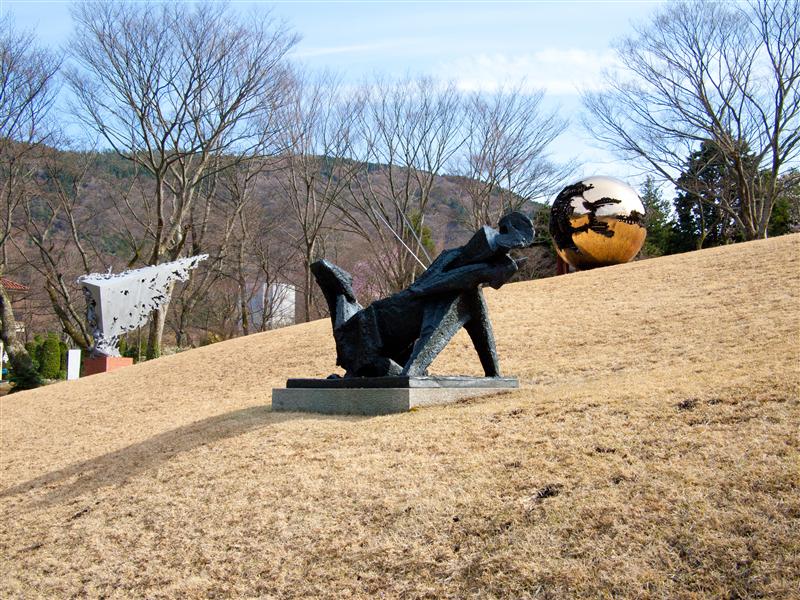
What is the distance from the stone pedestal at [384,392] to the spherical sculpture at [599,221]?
35.3ft

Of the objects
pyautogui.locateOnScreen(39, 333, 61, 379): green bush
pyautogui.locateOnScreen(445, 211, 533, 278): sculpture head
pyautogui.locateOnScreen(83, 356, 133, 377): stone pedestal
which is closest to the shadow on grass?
pyautogui.locateOnScreen(445, 211, 533, 278): sculpture head

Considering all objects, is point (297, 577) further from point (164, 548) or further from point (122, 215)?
point (122, 215)

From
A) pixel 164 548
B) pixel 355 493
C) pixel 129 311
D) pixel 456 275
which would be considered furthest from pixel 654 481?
pixel 129 311

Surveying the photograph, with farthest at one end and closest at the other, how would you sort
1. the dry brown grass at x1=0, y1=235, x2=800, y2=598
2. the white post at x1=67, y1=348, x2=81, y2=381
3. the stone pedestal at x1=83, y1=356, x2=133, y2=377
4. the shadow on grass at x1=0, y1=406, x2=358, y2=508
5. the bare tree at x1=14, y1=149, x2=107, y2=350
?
the bare tree at x1=14, y1=149, x2=107, y2=350
the white post at x1=67, y1=348, x2=81, y2=381
the stone pedestal at x1=83, y1=356, x2=133, y2=377
the shadow on grass at x1=0, y1=406, x2=358, y2=508
the dry brown grass at x1=0, y1=235, x2=800, y2=598

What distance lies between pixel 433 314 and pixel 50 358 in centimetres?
2906

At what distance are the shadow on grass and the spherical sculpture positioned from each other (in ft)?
38.4

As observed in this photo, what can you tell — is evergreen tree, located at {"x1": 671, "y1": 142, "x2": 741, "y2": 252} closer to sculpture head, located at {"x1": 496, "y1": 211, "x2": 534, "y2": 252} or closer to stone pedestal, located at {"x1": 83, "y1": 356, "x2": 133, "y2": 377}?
stone pedestal, located at {"x1": 83, "y1": 356, "x2": 133, "y2": 377}

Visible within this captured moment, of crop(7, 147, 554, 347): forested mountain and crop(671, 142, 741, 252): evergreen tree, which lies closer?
crop(7, 147, 554, 347): forested mountain

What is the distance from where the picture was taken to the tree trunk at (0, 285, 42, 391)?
77.8 feet

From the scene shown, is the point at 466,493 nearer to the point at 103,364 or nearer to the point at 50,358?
the point at 103,364

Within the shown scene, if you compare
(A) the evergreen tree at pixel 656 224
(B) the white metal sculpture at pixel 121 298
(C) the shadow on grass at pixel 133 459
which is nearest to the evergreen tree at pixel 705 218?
(A) the evergreen tree at pixel 656 224

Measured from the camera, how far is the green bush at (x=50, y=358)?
33.2 m

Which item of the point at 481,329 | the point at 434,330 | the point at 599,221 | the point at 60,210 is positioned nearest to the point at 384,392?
the point at 434,330

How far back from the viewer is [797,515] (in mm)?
4277
